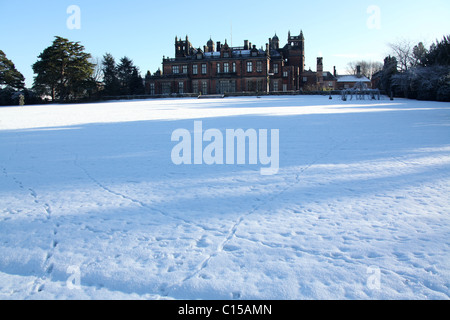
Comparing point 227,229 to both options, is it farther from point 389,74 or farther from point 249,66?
point 249,66

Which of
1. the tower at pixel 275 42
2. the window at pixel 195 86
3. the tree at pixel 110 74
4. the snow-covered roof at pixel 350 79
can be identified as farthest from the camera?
the snow-covered roof at pixel 350 79

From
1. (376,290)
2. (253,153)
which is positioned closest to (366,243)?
(376,290)

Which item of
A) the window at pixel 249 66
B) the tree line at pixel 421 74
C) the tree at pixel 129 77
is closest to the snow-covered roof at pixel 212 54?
the window at pixel 249 66

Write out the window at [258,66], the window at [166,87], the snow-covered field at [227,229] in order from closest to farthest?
1. the snow-covered field at [227,229]
2. the window at [258,66]
3. the window at [166,87]

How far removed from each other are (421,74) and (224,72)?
31.8 metres

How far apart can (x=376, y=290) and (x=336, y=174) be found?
10.6 ft

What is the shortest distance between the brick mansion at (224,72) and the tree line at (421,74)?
13744 mm

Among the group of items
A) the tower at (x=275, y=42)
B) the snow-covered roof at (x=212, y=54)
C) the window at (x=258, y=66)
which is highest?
the tower at (x=275, y=42)

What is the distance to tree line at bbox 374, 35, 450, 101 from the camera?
29.7m

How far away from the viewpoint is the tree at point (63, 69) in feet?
143

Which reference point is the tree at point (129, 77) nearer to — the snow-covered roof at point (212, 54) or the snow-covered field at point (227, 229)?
the snow-covered roof at point (212, 54)

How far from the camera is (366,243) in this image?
3.00m

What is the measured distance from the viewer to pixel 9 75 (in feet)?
154

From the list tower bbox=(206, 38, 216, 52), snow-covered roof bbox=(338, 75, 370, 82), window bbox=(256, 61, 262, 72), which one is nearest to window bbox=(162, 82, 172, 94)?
tower bbox=(206, 38, 216, 52)
